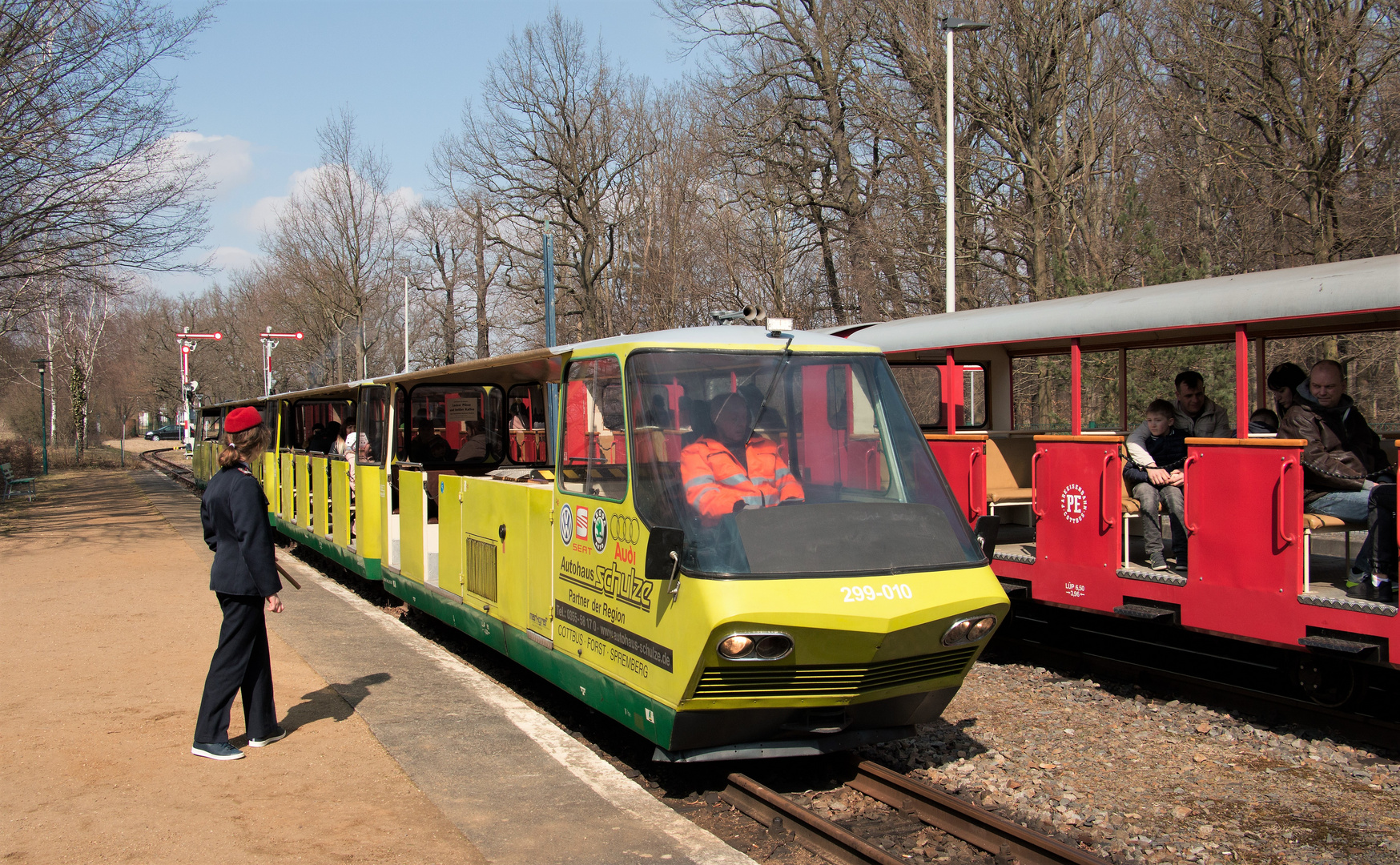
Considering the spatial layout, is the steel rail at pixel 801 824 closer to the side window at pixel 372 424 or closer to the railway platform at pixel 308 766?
the railway platform at pixel 308 766

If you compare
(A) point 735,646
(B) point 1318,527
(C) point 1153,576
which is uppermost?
(B) point 1318,527

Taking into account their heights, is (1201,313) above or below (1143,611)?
above

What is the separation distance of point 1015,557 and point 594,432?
4358 mm

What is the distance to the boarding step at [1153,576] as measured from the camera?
7.33 meters

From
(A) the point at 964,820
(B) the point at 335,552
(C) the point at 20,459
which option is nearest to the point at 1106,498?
(A) the point at 964,820

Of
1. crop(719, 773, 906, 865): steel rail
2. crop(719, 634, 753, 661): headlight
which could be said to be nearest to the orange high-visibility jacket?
crop(719, 634, 753, 661): headlight

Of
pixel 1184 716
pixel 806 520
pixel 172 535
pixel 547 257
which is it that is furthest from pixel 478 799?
pixel 547 257

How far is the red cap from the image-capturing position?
6012mm

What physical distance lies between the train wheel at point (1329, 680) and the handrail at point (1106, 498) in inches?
60.1

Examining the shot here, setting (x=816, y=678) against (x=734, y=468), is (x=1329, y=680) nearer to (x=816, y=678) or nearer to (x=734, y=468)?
(x=816, y=678)

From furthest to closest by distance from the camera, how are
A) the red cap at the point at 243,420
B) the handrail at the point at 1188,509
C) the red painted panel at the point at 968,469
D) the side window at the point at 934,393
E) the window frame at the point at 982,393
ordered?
the side window at the point at 934,393 < the window frame at the point at 982,393 < the red painted panel at the point at 968,469 < the handrail at the point at 1188,509 < the red cap at the point at 243,420

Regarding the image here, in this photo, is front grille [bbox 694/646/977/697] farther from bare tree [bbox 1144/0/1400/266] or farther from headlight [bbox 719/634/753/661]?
bare tree [bbox 1144/0/1400/266]

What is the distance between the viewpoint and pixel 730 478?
211 inches

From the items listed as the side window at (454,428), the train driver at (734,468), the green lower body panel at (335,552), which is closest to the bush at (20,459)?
the green lower body panel at (335,552)
